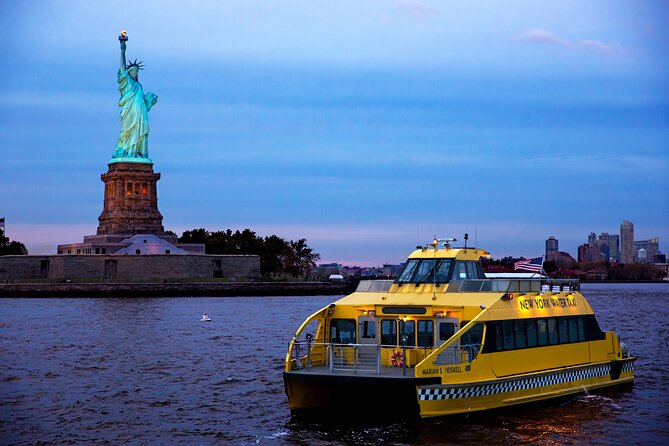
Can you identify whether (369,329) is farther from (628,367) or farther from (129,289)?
(129,289)

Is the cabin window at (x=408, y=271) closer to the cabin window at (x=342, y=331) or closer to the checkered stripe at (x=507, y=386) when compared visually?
the cabin window at (x=342, y=331)

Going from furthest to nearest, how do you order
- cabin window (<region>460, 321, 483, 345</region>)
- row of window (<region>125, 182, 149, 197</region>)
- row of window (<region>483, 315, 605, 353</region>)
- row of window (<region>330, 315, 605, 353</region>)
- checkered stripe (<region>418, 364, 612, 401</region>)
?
row of window (<region>125, 182, 149, 197</region>)
row of window (<region>483, 315, 605, 353</region>)
row of window (<region>330, 315, 605, 353</region>)
cabin window (<region>460, 321, 483, 345</region>)
checkered stripe (<region>418, 364, 612, 401</region>)

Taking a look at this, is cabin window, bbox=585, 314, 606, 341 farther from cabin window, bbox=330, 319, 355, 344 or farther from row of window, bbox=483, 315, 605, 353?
cabin window, bbox=330, 319, 355, 344

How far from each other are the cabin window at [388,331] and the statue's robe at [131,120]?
9371cm

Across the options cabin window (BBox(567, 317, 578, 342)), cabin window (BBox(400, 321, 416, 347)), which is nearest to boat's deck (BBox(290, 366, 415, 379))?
cabin window (BBox(400, 321, 416, 347))

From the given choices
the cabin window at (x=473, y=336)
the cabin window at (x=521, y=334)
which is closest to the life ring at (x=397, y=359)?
the cabin window at (x=473, y=336)

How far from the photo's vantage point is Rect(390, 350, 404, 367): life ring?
23609mm

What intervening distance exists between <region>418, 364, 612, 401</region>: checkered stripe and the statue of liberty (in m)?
92.8

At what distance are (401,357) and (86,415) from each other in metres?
8.91

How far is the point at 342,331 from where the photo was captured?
25031 mm

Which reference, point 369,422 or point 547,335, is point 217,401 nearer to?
point 369,422

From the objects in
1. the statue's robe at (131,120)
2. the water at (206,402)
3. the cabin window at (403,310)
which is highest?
the statue's robe at (131,120)

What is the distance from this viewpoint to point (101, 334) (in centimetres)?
5184

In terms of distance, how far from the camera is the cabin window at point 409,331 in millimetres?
24078
